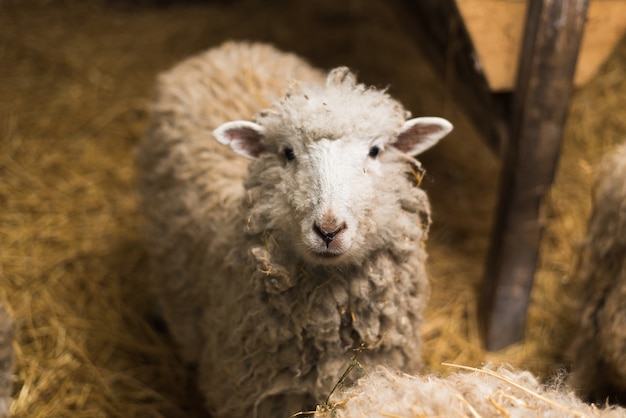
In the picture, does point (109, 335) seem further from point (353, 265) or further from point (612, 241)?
point (612, 241)

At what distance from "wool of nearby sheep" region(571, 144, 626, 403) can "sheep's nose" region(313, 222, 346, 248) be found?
130 centimetres

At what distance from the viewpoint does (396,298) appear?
7.55 feet

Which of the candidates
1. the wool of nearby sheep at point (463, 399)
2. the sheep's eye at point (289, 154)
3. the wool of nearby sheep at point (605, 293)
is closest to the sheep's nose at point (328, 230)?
the sheep's eye at point (289, 154)

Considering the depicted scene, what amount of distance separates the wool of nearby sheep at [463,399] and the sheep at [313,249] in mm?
363

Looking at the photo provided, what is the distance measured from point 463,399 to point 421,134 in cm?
97

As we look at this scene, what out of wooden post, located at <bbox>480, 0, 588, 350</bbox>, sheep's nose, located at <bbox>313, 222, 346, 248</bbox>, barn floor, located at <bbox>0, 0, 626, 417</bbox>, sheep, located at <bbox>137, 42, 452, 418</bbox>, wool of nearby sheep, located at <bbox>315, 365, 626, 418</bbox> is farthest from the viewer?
barn floor, located at <bbox>0, 0, 626, 417</bbox>

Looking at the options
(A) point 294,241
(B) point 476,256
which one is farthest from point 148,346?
(B) point 476,256

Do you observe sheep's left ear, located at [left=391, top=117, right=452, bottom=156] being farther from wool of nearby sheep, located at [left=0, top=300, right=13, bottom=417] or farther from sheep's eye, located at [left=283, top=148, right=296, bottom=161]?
wool of nearby sheep, located at [left=0, top=300, right=13, bottom=417]

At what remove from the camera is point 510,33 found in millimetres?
2855

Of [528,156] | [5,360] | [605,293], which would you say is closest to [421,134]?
[528,156]

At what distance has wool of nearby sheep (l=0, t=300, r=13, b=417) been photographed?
264 cm

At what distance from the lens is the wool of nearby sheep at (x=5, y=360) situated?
104 inches

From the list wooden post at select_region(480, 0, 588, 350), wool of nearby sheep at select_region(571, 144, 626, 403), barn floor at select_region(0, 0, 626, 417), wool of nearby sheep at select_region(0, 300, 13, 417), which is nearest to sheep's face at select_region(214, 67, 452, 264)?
barn floor at select_region(0, 0, 626, 417)

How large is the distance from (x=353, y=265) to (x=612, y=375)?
4.08 ft
